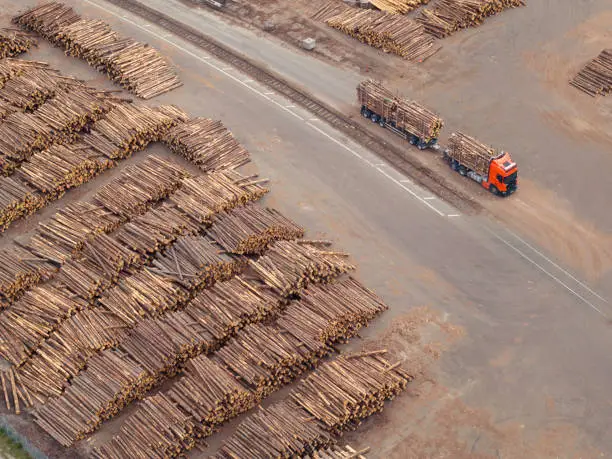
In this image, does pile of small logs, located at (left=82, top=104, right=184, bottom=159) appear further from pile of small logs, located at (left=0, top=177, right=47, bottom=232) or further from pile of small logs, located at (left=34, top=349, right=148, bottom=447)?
pile of small logs, located at (left=34, top=349, right=148, bottom=447)

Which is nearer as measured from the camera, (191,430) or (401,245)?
(191,430)

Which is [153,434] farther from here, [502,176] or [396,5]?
[396,5]

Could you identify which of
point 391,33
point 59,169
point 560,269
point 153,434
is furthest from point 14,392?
point 391,33

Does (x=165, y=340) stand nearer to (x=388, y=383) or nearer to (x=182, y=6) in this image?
(x=388, y=383)

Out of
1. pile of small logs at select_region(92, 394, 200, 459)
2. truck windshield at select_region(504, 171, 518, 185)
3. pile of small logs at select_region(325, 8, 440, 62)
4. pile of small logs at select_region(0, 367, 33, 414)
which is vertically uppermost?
pile of small logs at select_region(325, 8, 440, 62)

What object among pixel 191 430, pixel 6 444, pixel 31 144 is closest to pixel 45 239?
pixel 31 144

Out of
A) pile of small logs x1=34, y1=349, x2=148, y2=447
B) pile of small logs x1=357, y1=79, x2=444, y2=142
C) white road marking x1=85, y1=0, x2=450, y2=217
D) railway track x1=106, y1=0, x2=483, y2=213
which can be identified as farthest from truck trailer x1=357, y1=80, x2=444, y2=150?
pile of small logs x1=34, y1=349, x2=148, y2=447
